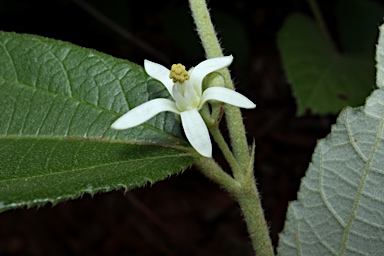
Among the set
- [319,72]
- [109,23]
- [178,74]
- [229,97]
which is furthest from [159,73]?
[109,23]

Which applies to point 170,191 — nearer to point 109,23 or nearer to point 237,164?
point 109,23

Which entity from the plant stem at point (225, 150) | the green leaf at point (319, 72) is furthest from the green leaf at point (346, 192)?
the green leaf at point (319, 72)

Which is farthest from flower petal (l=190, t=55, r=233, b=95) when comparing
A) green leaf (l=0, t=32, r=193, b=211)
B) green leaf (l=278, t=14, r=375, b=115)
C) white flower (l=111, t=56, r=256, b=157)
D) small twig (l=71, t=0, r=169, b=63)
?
small twig (l=71, t=0, r=169, b=63)

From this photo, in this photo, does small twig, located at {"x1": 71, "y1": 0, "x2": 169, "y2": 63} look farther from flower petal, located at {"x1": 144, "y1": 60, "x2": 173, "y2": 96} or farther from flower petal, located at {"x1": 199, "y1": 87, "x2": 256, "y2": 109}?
flower petal, located at {"x1": 199, "y1": 87, "x2": 256, "y2": 109}

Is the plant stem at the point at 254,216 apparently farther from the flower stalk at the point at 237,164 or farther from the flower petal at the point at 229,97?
the flower petal at the point at 229,97

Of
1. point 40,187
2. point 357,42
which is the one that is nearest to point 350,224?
point 40,187

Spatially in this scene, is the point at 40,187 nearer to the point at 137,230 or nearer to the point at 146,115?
the point at 146,115
